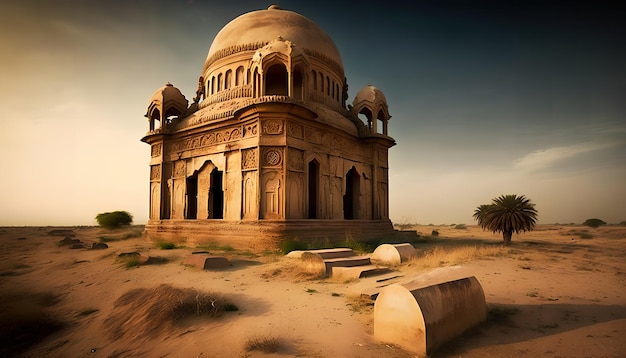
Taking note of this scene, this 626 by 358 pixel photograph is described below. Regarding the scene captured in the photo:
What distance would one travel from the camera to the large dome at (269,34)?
18391 mm

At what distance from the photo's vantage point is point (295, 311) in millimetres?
5977

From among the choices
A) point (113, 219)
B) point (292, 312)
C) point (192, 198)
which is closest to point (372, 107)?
point (192, 198)

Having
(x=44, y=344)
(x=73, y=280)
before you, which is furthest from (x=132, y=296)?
(x=73, y=280)

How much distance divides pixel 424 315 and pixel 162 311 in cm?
468

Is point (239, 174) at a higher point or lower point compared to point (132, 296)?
higher

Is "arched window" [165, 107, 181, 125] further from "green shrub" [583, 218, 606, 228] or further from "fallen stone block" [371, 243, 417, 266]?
"green shrub" [583, 218, 606, 228]

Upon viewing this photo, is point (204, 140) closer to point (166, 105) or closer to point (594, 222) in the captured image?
point (166, 105)

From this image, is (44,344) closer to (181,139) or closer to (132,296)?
(132,296)

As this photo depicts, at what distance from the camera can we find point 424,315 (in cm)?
420

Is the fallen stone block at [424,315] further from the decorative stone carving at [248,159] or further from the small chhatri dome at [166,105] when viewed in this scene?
the small chhatri dome at [166,105]

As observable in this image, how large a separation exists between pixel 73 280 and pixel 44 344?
13.9ft

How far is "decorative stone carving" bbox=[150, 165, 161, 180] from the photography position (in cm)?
1854

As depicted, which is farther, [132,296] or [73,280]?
[73,280]

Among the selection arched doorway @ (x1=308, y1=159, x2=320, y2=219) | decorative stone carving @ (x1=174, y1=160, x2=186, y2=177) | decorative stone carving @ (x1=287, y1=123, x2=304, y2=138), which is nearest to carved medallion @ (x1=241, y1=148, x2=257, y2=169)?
decorative stone carving @ (x1=287, y1=123, x2=304, y2=138)
